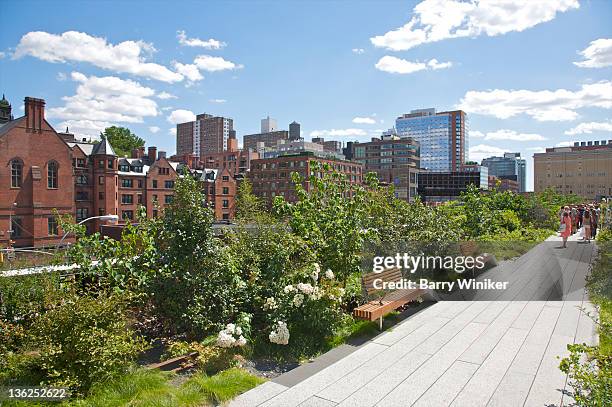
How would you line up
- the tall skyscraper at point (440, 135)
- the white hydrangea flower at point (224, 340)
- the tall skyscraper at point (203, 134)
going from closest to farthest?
the white hydrangea flower at point (224, 340) → the tall skyscraper at point (440, 135) → the tall skyscraper at point (203, 134)

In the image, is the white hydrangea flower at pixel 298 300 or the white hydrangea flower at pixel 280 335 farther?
the white hydrangea flower at pixel 298 300

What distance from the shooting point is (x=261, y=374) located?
570 centimetres

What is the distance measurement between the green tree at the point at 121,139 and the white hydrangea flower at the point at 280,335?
82.3 metres

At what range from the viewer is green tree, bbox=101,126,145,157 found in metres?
81.8

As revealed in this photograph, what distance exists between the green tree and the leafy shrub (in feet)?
270

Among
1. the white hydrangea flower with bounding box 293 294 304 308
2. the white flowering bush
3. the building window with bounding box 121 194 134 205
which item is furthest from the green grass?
the building window with bounding box 121 194 134 205

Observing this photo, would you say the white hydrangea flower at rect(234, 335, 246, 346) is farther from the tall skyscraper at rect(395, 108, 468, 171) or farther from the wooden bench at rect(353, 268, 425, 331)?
the tall skyscraper at rect(395, 108, 468, 171)

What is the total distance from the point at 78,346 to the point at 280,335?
8.92 ft

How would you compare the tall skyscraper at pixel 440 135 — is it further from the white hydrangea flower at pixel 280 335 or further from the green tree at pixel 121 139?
the white hydrangea flower at pixel 280 335

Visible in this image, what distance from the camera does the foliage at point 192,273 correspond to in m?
6.32

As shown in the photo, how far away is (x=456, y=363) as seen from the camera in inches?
231

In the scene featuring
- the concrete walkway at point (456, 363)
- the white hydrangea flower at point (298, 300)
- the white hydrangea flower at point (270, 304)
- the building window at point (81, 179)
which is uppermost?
the building window at point (81, 179)

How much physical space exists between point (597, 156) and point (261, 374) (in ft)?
424

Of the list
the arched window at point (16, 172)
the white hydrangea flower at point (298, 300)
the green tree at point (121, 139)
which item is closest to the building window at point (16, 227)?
the arched window at point (16, 172)
